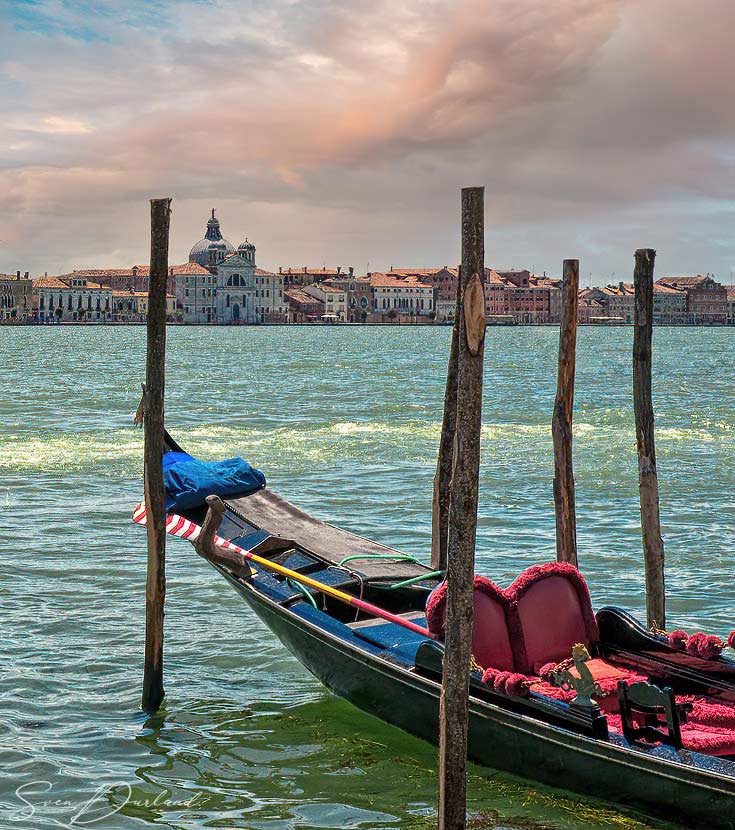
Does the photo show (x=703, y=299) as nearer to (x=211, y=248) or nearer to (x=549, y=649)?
(x=211, y=248)

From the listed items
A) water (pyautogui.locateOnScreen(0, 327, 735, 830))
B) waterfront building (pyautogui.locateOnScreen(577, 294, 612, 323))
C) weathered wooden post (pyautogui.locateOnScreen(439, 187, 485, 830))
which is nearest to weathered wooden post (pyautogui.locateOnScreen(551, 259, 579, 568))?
water (pyautogui.locateOnScreen(0, 327, 735, 830))

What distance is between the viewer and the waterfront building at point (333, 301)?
137 metres

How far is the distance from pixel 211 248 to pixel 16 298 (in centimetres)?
2198

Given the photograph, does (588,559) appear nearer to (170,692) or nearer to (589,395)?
(170,692)

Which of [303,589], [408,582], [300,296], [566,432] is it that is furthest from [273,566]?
[300,296]

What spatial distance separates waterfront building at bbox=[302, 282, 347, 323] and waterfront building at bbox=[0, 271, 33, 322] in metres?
31.4

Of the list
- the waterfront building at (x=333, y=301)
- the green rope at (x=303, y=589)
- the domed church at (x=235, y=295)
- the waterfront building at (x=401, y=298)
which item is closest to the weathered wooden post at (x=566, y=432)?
the green rope at (x=303, y=589)

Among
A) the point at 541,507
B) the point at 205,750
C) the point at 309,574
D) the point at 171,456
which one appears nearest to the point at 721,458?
the point at 541,507

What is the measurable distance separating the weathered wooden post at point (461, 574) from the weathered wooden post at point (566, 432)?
10.1ft

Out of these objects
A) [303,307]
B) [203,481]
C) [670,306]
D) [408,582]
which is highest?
[670,306]

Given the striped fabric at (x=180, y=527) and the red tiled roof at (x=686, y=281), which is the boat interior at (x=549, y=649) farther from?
the red tiled roof at (x=686, y=281)

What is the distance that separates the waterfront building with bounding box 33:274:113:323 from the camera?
5453 inches

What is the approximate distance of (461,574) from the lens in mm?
4609

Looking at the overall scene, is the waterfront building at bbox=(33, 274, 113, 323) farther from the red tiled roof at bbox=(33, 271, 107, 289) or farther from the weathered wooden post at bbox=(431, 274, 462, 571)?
the weathered wooden post at bbox=(431, 274, 462, 571)
